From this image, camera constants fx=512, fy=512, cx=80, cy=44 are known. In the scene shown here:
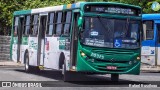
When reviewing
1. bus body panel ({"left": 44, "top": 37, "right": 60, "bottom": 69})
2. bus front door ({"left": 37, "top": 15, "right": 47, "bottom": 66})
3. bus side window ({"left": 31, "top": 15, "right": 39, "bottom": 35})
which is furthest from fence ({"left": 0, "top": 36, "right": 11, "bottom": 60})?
bus body panel ({"left": 44, "top": 37, "right": 60, "bottom": 69})

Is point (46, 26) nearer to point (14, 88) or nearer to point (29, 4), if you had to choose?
point (14, 88)

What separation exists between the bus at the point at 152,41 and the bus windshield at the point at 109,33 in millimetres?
10409

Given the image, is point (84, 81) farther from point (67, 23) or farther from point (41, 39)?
point (41, 39)

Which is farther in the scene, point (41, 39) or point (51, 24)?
point (41, 39)

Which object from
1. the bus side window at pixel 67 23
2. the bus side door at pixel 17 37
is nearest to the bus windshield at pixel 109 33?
the bus side window at pixel 67 23

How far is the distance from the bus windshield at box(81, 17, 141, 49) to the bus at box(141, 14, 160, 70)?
1041 centimetres

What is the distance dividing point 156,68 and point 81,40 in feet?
39.9

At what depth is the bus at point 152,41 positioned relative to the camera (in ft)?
93.7

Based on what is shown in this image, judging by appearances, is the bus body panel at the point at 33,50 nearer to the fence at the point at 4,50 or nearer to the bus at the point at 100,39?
the bus at the point at 100,39

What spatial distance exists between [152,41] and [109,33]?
36.5 ft

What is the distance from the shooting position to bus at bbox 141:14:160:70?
28547 mm

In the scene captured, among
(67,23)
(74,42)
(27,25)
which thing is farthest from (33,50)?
(74,42)

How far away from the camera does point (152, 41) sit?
28.7 m

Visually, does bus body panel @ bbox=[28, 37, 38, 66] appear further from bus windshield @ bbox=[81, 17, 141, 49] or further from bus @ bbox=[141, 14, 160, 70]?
bus @ bbox=[141, 14, 160, 70]
